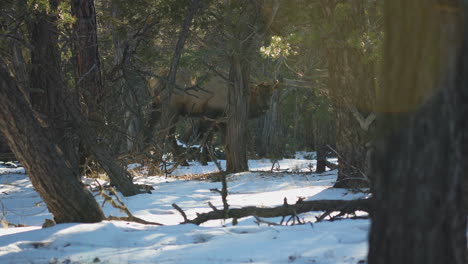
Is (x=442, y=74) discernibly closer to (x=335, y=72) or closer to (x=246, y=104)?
(x=335, y=72)

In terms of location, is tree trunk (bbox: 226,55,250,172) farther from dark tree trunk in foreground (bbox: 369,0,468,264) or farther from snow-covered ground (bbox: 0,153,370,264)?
dark tree trunk in foreground (bbox: 369,0,468,264)

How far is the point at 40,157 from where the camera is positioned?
14.3 feet

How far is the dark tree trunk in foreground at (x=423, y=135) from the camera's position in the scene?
2.03m

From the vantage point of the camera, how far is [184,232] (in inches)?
173

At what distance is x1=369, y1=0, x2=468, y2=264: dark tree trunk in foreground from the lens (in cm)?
203

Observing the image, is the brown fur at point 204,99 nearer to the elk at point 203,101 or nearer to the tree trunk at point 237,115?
the elk at point 203,101

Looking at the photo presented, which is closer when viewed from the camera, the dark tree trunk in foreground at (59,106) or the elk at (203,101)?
the dark tree trunk in foreground at (59,106)

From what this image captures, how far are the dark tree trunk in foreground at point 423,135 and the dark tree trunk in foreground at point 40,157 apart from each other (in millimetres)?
3029

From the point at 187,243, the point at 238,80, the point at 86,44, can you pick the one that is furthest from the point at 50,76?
the point at 238,80

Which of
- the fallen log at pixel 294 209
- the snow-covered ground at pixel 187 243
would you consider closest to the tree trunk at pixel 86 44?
the snow-covered ground at pixel 187 243

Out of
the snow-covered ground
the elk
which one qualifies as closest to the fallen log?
the snow-covered ground

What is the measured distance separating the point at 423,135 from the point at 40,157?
3.23m

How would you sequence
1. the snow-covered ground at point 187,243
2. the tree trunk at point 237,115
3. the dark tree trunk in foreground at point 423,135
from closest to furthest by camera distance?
1. the dark tree trunk in foreground at point 423,135
2. the snow-covered ground at point 187,243
3. the tree trunk at point 237,115

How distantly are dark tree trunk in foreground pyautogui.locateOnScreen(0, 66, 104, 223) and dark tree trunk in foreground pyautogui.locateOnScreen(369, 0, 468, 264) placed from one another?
303 centimetres
